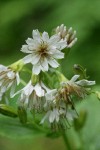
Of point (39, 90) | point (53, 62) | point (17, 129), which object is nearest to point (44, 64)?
point (53, 62)

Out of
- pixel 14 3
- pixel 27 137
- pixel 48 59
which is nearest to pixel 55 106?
pixel 48 59

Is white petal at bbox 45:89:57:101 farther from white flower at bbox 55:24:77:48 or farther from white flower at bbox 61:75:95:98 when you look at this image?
white flower at bbox 55:24:77:48

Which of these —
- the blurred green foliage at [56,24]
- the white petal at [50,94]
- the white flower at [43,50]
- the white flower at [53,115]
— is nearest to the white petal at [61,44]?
the white flower at [43,50]

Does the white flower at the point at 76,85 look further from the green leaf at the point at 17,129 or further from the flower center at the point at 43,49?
the green leaf at the point at 17,129

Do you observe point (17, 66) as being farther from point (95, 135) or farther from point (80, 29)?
point (80, 29)

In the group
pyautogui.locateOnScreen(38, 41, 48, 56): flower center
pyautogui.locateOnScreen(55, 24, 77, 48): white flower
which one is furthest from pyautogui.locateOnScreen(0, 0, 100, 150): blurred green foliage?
pyautogui.locateOnScreen(38, 41, 48, 56): flower center
